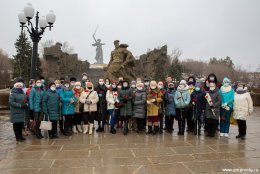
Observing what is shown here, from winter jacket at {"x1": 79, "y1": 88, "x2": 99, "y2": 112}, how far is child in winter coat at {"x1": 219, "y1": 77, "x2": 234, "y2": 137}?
4135 millimetres

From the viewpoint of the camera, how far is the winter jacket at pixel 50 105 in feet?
24.9

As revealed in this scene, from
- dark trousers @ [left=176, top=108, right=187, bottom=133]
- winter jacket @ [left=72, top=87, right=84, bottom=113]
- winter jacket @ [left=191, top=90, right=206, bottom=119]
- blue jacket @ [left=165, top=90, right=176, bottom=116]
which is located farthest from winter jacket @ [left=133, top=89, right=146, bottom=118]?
winter jacket @ [left=72, top=87, right=84, bottom=113]

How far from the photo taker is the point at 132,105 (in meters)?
8.48

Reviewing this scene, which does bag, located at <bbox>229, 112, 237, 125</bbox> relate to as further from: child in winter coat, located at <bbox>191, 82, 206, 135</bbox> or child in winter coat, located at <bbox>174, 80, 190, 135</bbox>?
child in winter coat, located at <bbox>174, 80, 190, 135</bbox>

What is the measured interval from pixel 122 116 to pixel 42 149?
3.11 meters

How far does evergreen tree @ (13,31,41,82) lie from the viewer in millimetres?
36500

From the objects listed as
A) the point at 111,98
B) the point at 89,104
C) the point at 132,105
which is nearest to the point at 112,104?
the point at 111,98

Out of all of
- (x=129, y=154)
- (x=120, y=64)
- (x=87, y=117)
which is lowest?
(x=129, y=154)

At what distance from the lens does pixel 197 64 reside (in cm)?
8231

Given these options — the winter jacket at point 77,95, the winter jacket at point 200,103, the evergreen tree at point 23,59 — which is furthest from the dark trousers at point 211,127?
the evergreen tree at point 23,59

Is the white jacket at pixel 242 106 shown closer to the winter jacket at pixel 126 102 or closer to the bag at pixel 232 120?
the bag at pixel 232 120

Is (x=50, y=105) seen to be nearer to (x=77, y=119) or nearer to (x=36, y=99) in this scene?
(x=36, y=99)

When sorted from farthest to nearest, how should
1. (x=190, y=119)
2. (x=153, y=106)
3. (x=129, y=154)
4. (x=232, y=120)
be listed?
1. (x=190, y=119)
2. (x=153, y=106)
3. (x=232, y=120)
4. (x=129, y=154)

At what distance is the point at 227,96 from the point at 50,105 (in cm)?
556
